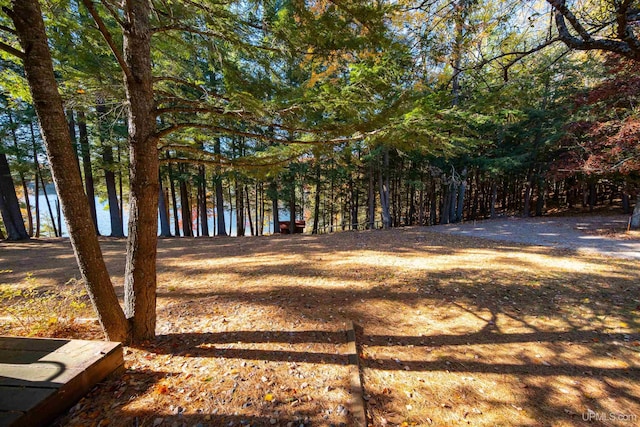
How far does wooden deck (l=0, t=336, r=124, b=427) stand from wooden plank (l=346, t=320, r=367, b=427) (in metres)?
2.26

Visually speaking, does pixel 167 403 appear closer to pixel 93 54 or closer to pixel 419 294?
pixel 419 294

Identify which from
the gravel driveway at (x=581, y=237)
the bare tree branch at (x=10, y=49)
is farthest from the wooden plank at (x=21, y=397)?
the gravel driveway at (x=581, y=237)

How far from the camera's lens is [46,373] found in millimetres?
2043

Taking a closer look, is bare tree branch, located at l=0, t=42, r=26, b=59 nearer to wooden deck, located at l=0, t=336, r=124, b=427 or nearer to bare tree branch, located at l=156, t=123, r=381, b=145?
bare tree branch, located at l=156, t=123, r=381, b=145

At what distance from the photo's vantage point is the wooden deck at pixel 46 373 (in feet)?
Answer: 5.71

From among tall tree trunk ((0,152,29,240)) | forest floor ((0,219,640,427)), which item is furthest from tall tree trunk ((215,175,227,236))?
forest floor ((0,219,640,427))

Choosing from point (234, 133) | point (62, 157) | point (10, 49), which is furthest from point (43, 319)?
point (234, 133)

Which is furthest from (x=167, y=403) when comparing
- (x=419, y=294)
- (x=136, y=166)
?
(x=419, y=294)

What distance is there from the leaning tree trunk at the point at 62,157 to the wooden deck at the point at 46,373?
1.37 feet

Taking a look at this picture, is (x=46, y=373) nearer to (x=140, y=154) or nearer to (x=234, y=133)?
(x=140, y=154)

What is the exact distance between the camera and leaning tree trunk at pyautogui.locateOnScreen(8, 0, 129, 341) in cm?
215

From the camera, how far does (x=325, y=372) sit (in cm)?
253

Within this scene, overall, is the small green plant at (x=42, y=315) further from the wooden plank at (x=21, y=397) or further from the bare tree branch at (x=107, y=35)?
the bare tree branch at (x=107, y=35)

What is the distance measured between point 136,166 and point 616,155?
14371 millimetres
